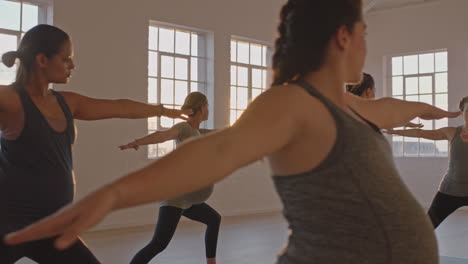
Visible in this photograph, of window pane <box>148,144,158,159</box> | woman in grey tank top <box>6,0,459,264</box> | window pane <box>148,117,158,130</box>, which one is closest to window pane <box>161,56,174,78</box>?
window pane <box>148,117,158,130</box>

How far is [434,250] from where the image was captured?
1026 millimetres

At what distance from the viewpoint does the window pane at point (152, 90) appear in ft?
23.5

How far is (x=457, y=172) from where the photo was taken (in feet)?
13.3

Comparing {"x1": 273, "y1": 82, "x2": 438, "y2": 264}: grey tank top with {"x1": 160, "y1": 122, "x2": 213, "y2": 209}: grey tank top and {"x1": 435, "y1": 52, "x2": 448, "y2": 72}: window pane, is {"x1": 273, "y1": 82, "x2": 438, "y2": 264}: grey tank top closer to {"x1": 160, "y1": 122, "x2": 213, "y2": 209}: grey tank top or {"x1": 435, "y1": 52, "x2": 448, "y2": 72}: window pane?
{"x1": 160, "y1": 122, "x2": 213, "y2": 209}: grey tank top

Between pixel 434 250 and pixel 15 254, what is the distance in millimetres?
1347

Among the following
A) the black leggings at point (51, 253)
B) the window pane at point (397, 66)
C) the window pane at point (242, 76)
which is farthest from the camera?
the window pane at point (397, 66)

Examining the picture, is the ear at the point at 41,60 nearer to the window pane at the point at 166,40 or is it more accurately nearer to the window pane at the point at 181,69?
the window pane at the point at 166,40

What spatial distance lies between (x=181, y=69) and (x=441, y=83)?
4210mm

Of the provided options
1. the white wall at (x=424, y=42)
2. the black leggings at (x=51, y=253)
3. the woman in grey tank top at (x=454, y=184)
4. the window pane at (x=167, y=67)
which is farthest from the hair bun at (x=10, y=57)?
the white wall at (x=424, y=42)

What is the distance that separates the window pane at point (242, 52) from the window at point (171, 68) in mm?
674

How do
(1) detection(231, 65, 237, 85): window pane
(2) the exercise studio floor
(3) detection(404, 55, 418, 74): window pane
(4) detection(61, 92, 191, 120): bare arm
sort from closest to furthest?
(4) detection(61, 92, 191, 120): bare arm
(2) the exercise studio floor
(1) detection(231, 65, 237, 85): window pane
(3) detection(404, 55, 418, 74): window pane

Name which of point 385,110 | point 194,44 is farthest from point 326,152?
point 194,44

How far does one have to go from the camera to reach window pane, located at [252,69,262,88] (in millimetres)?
8547

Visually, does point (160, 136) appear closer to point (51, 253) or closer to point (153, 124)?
point (51, 253)
